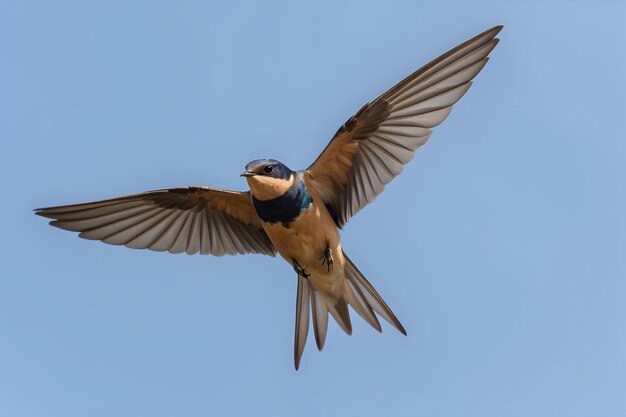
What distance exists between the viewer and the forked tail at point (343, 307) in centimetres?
768

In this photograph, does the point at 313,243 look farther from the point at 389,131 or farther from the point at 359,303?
the point at 389,131

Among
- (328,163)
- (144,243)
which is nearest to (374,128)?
(328,163)

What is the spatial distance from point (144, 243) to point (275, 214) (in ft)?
4.25

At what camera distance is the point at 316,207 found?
736cm

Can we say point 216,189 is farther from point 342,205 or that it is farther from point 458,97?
point 458,97

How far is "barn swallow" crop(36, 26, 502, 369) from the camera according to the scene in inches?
283

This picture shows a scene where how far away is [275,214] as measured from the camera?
23.7 ft

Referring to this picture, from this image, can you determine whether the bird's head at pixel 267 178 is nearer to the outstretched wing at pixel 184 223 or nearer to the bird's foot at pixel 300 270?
the bird's foot at pixel 300 270

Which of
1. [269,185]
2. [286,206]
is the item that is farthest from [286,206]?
[269,185]

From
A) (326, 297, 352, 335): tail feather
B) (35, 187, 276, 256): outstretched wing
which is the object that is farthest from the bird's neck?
(326, 297, 352, 335): tail feather

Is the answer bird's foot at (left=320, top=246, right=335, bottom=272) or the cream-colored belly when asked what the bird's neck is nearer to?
the cream-colored belly

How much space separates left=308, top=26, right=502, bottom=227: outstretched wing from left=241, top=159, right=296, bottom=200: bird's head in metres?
0.43

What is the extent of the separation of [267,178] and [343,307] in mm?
1220

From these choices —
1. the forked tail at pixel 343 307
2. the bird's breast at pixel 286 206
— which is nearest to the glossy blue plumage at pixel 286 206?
the bird's breast at pixel 286 206
